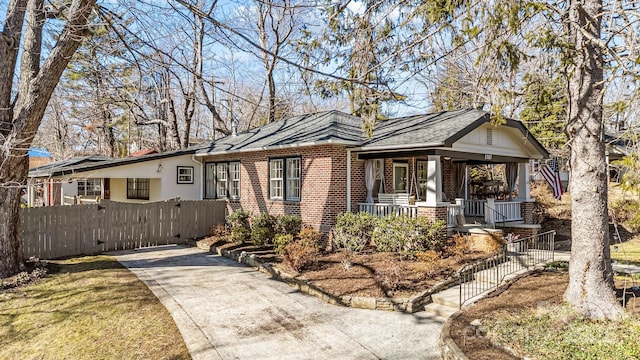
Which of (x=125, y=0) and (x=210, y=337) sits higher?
(x=125, y=0)

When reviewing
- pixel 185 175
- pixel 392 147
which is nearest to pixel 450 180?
pixel 392 147

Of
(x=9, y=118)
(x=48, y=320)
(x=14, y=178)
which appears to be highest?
(x=9, y=118)

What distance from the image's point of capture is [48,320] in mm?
7102

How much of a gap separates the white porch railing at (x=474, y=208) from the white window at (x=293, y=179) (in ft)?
21.8

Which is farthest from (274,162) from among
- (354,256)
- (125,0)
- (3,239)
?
(3,239)

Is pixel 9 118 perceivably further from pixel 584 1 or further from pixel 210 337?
pixel 584 1

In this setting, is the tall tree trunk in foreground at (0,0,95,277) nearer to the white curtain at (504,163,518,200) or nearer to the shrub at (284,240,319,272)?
the shrub at (284,240,319,272)

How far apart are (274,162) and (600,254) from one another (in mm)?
10385

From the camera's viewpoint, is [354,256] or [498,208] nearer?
[354,256]

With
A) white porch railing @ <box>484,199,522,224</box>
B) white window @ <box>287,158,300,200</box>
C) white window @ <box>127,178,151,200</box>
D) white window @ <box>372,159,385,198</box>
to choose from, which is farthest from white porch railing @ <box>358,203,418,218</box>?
white window @ <box>127,178,151,200</box>

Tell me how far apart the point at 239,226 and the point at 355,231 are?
14.8 ft

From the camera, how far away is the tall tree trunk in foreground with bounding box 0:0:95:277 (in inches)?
349

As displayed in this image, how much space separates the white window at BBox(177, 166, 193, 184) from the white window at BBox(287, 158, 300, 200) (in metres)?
6.07

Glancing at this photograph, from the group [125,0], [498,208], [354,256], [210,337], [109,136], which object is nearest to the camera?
[210,337]
